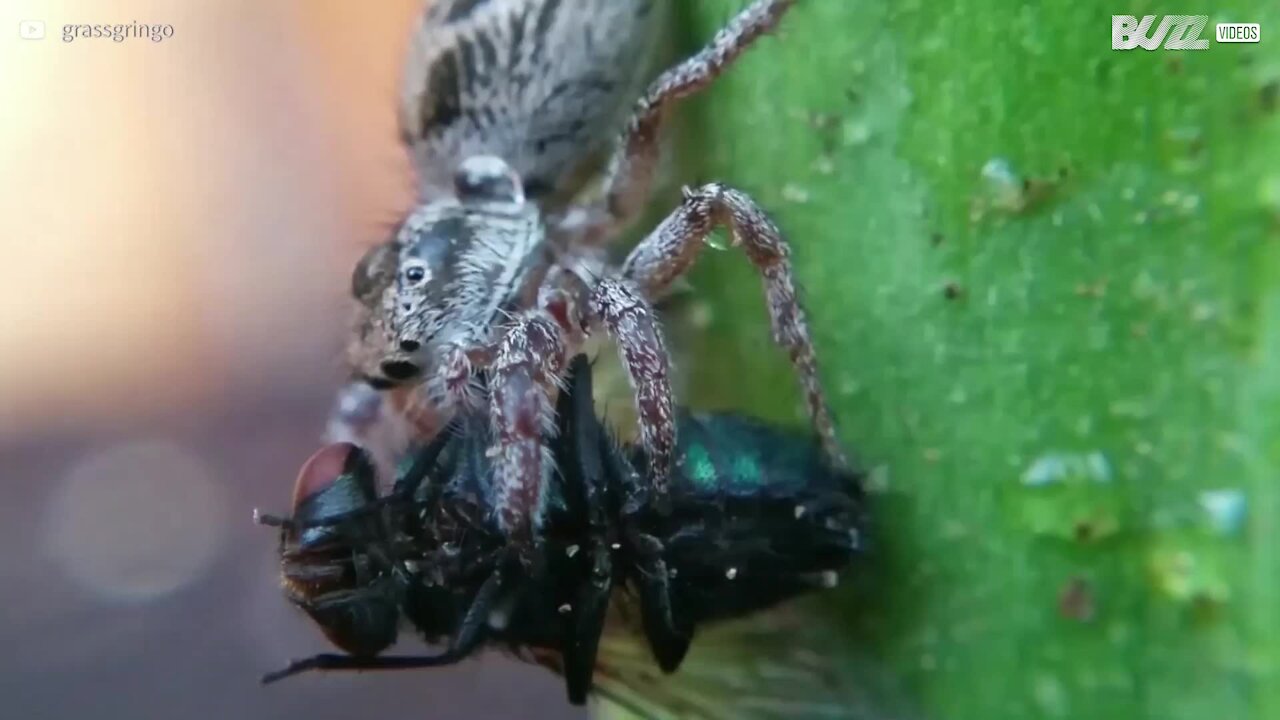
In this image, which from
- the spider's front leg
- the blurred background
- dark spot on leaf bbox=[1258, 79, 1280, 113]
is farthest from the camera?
the blurred background

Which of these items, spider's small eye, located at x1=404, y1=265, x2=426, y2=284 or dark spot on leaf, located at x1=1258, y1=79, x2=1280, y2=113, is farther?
spider's small eye, located at x1=404, y1=265, x2=426, y2=284

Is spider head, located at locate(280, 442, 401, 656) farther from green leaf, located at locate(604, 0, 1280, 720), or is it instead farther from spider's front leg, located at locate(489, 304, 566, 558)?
green leaf, located at locate(604, 0, 1280, 720)

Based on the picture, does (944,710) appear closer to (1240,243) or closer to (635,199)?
(1240,243)

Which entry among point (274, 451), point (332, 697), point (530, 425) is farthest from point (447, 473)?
point (274, 451)

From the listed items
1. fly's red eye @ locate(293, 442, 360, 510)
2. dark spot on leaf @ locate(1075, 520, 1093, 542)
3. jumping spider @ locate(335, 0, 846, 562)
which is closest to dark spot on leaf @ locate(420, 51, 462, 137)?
jumping spider @ locate(335, 0, 846, 562)

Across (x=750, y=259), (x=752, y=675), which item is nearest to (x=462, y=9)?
(x=750, y=259)

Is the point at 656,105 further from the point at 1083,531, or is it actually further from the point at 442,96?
the point at 1083,531

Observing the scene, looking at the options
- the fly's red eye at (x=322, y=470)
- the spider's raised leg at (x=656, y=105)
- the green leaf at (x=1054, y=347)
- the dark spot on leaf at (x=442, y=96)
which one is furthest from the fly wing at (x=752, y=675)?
the dark spot on leaf at (x=442, y=96)

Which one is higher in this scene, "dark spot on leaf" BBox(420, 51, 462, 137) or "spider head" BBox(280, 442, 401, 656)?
"dark spot on leaf" BBox(420, 51, 462, 137)
